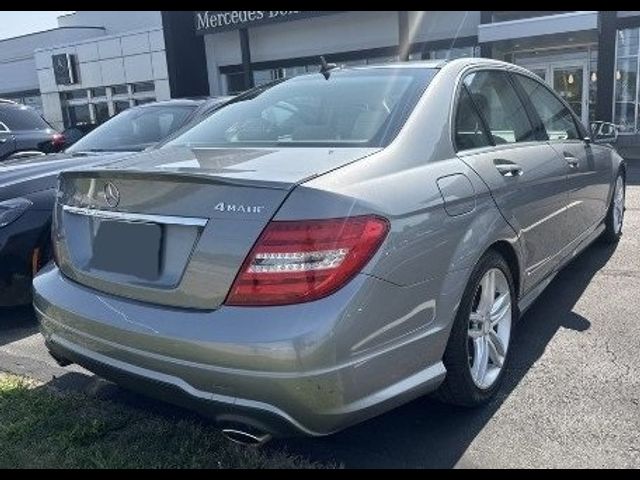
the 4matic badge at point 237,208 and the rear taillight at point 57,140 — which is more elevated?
the 4matic badge at point 237,208

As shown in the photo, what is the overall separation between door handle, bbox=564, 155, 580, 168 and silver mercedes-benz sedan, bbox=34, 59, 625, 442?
0.79 metres

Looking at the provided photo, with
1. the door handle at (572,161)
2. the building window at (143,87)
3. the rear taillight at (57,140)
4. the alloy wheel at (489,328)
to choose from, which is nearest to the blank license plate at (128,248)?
the alloy wheel at (489,328)

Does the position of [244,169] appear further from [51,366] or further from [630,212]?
[630,212]

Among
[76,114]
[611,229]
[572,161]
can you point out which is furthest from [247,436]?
[76,114]

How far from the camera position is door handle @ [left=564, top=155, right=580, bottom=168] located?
389 cm

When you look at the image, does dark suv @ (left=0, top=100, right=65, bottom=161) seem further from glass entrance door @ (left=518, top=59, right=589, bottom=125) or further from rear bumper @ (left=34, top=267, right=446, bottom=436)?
glass entrance door @ (left=518, top=59, right=589, bottom=125)

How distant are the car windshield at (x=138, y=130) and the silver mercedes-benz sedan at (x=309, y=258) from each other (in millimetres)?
2472

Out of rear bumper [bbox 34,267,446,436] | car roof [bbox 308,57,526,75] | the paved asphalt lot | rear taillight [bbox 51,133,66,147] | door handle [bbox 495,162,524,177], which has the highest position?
car roof [bbox 308,57,526,75]

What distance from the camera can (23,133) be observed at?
8.12 metres

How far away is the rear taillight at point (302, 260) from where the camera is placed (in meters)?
2.07

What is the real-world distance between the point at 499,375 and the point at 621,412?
553 millimetres

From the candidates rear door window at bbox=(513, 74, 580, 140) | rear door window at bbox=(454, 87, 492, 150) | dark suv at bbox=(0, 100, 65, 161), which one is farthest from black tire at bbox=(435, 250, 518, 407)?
dark suv at bbox=(0, 100, 65, 161)

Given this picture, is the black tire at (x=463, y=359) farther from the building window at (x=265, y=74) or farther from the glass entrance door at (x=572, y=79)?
the building window at (x=265, y=74)
